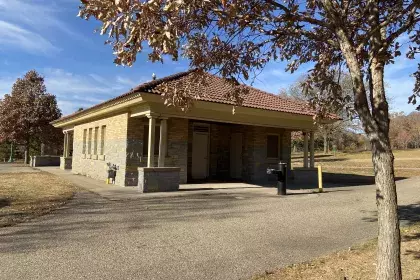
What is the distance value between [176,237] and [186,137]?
9.03 m

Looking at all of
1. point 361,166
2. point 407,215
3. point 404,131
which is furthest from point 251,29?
point 404,131

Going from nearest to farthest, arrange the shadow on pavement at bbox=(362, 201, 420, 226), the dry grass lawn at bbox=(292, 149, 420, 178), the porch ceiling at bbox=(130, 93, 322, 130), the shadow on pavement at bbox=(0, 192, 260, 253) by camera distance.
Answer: the shadow on pavement at bbox=(0, 192, 260, 253) < the shadow on pavement at bbox=(362, 201, 420, 226) < the porch ceiling at bbox=(130, 93, 322, 130) < the dry grass lawn at bbox=(292, 149, 420, 178)

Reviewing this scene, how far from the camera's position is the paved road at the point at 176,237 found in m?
4.54

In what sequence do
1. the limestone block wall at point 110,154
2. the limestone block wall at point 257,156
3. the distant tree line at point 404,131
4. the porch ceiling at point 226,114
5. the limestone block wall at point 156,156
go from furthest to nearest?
the distant tree line at point 404,131 < the limestone block wall at point 257,156 < the limestone block wall at point 110,154 < the limestone block wall at point 156,156 < the porch ceiling at point 226,114

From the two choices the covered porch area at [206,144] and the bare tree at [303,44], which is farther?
the covered porch area at [206,144]

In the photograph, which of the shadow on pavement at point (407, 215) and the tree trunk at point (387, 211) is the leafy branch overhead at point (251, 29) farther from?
the shadow on pavement at point (407, 215)

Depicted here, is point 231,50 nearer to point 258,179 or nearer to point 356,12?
point 356,12

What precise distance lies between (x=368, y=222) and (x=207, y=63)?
5254 mm

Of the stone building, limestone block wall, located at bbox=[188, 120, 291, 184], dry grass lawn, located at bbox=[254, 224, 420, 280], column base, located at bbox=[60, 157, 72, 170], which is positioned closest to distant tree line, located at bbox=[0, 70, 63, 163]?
column base, located at bbox=[60, 157, 72, 170]

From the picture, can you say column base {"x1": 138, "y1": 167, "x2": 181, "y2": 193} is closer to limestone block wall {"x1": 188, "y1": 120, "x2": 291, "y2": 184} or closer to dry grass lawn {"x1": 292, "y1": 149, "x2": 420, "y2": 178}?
limestone block wall {"x1": 188, "y1": 120, "x2": 291, "y2": 184}

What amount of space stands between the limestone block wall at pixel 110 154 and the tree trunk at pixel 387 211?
37.1 ft

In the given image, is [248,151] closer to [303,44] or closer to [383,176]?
[303,44]

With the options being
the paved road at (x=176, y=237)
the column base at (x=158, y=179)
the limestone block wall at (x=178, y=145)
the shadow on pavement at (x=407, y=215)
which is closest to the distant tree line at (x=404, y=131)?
the limestone block wall at (x=178, y=145)

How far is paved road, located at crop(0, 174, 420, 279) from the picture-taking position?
454 centimetres
